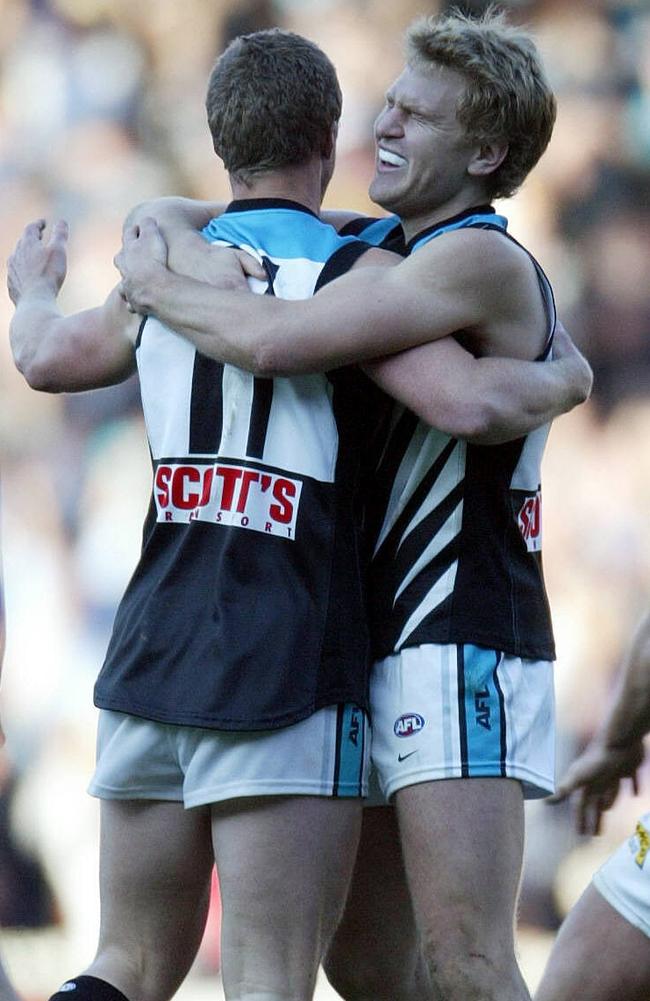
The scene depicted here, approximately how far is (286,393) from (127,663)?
39cm

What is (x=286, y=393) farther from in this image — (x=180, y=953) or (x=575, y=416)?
(x=575, y=416)

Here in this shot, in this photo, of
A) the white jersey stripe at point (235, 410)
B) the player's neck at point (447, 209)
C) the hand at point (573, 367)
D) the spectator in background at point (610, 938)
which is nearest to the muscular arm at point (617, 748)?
the spectator in background at point (610, 938)

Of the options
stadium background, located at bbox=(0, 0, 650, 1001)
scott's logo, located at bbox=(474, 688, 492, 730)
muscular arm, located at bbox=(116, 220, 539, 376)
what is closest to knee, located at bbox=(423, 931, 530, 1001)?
scott's logo, located at bbox=(474, 688, 492, 730)

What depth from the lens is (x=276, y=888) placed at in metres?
1.91

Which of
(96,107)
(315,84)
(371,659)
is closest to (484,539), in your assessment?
(371,659)

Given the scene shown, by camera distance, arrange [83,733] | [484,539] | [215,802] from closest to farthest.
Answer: [215,802] → [484,539] → [83,733]

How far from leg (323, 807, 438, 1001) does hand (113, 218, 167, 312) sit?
775 mm

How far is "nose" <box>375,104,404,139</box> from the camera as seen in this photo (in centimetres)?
220

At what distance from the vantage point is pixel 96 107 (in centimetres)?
438

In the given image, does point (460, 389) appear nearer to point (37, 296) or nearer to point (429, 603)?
point (429, 603)

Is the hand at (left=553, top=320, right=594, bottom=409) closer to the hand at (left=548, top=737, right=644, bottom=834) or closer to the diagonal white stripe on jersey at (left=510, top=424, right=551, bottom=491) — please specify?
the diagonal white stripe on jersey at (left=510, top=424, right=551, bottom=491)

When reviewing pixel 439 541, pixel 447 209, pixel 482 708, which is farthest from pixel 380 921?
pixel 447 209

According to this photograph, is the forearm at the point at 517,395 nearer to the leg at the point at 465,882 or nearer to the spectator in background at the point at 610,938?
the leg at the point at 465,882

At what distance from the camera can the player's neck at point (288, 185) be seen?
2.11 metres
